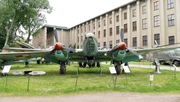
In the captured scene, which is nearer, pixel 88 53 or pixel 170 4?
pixel 88 53

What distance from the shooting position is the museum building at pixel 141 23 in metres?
36.8

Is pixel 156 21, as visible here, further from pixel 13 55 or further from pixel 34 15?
pixel 13 55

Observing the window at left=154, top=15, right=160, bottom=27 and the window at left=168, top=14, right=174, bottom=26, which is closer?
the window at left=168, top=14, right=174, bottom=26

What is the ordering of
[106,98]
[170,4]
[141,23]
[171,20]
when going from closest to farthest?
[106,98]
[171,20]
[170,4]
[141,23]

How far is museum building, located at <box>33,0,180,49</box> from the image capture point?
121 ft

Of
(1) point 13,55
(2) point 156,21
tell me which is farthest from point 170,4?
(1) point 13,55

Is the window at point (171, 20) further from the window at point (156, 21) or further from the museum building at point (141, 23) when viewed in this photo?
the window at point (156, 21)

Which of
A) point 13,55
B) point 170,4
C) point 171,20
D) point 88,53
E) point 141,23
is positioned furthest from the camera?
point 141,23

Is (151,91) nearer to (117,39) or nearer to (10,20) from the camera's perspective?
(10,20)

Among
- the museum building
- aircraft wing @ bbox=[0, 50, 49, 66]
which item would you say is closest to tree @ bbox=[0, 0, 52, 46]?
the museum building

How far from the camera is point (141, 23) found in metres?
44.4

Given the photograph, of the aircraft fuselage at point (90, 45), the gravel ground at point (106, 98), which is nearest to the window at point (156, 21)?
the aircraft fuselage at point (90, 45)

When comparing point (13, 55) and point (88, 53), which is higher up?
point (88, 53)

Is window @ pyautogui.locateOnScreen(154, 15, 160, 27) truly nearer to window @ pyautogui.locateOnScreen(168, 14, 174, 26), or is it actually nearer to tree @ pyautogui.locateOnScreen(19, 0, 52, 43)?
window @ pyautogui.locateOnScreen(168, 14, 174, 26)
